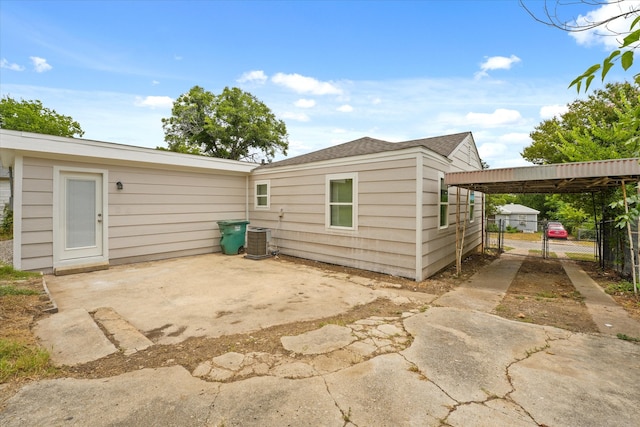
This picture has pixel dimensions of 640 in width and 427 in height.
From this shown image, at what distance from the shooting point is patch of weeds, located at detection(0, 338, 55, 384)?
84.0 inches

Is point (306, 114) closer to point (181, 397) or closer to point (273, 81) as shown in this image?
point (273, 81)

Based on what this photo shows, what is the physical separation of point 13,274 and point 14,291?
153 cm

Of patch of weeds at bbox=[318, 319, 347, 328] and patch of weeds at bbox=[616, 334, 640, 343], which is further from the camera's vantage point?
patch of weeds at bbox=[318, 319, 347, 328]

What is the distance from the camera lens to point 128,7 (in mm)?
7035

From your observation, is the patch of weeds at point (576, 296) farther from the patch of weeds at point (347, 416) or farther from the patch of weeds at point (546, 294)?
the patch of weeds at point (347, 416)

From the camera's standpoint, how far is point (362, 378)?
7.14 ft

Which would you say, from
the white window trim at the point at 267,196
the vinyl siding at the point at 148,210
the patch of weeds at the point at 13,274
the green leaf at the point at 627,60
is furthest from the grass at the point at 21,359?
the white window trim at the point at 267,196

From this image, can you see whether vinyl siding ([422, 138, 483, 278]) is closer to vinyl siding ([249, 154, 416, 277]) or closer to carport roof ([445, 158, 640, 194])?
vinyl siding ([249, 154, 416, 277])

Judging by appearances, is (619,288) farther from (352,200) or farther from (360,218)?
(352,200)

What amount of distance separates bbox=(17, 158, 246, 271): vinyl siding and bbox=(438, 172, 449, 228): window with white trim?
5.92 m

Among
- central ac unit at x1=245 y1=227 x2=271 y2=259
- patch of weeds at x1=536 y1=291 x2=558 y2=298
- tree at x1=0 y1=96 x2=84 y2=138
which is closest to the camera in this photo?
patch of weeds at x1=536 y1=291 x2=558 y2=298

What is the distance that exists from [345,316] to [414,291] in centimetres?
180

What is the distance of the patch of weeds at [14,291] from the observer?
12.1 ft

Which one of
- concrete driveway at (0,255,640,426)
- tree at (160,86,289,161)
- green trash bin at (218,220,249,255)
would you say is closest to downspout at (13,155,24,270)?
concrete driveway at (0,255,640,426)
